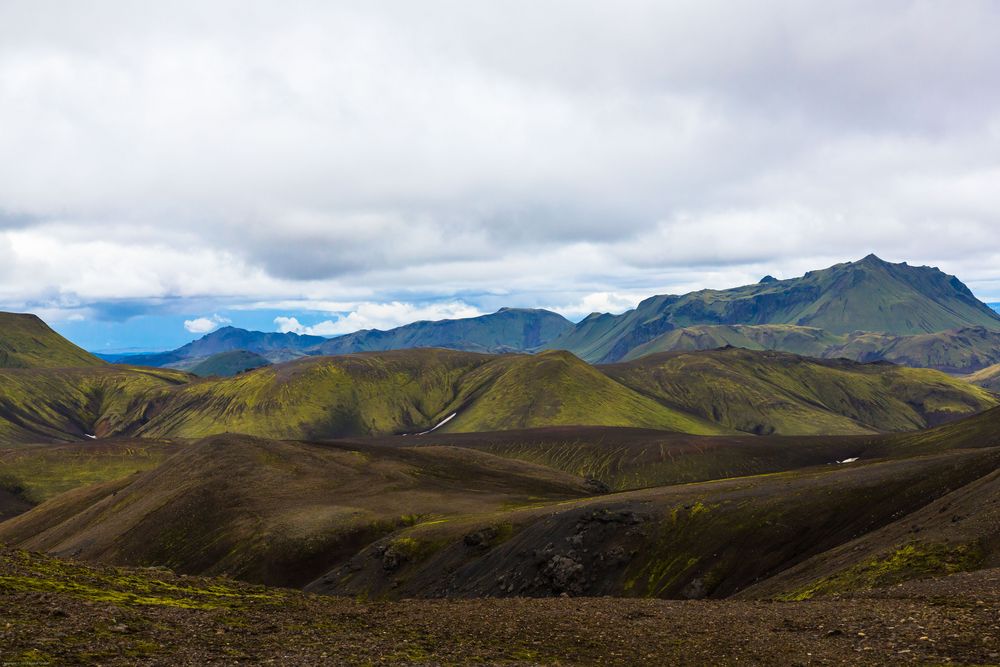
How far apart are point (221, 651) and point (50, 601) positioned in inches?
509

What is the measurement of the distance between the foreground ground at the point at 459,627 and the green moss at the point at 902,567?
4361mm

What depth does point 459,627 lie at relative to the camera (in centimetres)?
4241

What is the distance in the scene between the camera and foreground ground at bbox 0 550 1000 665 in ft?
104

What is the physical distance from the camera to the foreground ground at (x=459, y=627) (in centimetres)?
3166

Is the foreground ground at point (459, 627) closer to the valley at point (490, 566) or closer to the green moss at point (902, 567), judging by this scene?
the valley at point (490, 566)

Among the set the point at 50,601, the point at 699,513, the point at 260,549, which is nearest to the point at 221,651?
the point at 50,601

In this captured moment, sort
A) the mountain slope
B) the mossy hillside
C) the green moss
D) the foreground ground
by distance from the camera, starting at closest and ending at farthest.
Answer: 1. the foreground ground
2. the mossy hillside
3. the green moss
4. the mountain slope

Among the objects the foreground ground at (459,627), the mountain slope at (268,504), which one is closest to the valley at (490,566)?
the foreground ground at (459,627)

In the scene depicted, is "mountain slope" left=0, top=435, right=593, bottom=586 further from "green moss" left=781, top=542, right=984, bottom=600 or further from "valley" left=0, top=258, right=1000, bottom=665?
"green moss" left=781, top=542, right=984, bottom=600

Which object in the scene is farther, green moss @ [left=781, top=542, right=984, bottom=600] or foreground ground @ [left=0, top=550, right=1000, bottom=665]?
green moss @ [left=781, top=542, right=984, bottom=600]

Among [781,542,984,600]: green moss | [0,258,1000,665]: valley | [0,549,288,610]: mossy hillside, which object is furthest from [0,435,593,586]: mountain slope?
[781,542,984,600]: green moss

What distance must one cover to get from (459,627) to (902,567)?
35.5 metres

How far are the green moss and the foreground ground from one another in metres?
4.36

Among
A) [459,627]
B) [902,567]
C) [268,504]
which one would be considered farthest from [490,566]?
[268,504]
